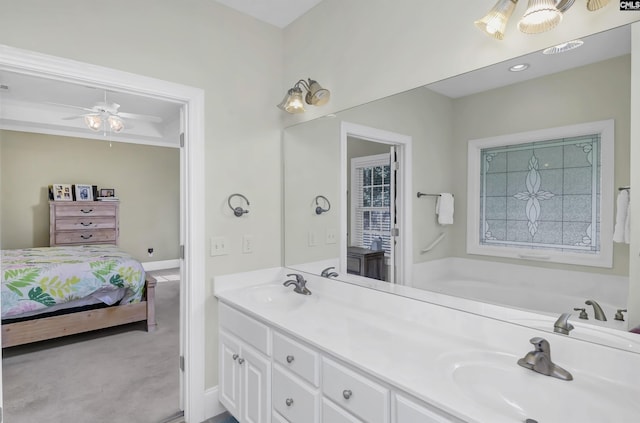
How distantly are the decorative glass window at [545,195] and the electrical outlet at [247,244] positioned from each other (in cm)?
143

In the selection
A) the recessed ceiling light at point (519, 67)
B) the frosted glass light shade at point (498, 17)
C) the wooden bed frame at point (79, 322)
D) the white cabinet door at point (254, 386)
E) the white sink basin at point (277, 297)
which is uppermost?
the frosted glass light shade at point (498, 17)

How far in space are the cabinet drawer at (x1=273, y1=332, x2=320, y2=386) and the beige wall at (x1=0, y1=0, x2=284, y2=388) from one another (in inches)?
30.9

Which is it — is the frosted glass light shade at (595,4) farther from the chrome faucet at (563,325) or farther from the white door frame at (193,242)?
the white door frame at (193,242)

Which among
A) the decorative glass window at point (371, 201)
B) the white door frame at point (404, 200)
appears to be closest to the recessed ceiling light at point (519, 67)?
the white door frame at point (404, 200)

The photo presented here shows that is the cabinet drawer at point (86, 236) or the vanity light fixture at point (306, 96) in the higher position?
the vanity light fixture at point (306, 96)

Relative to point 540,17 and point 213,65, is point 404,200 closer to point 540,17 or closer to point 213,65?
point 540,17

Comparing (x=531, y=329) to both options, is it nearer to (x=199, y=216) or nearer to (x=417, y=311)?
(x=417, y=311)

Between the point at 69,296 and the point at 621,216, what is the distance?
13.6ft

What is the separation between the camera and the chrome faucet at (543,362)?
3.55 feet

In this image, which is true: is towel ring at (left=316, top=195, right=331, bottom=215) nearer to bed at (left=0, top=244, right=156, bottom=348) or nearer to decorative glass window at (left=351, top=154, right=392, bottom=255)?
decorative glass window at (left=351, top=154, right=392, bottom=255)

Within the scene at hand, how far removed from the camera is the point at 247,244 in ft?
7.68

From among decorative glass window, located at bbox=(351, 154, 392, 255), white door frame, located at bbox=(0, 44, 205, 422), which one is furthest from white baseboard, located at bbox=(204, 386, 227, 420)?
decorative glass window, located at bbox=(351, 154, 392, 255)

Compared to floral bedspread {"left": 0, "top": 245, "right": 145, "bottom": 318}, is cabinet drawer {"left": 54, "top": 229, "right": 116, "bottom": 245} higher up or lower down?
higher up

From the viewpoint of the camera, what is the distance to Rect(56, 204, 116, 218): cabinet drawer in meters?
5.50
